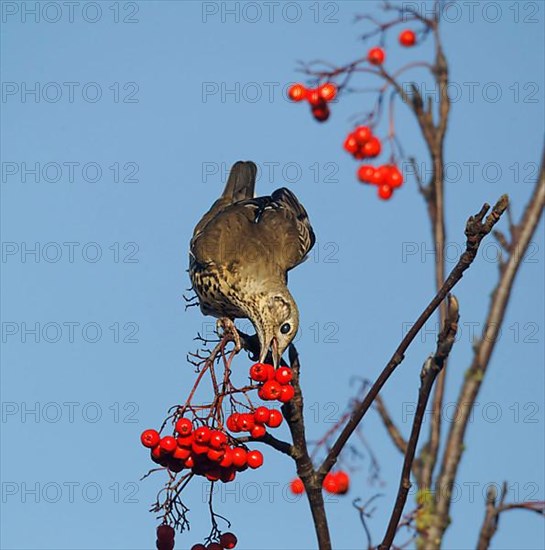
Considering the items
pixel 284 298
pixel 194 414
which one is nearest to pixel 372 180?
pixel 284 298

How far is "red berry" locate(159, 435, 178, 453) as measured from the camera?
3152mm

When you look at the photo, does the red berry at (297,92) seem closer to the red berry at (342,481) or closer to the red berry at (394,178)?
the red berry at (394,178)

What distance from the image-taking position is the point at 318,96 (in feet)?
18.3

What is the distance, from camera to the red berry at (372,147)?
18.0 ft

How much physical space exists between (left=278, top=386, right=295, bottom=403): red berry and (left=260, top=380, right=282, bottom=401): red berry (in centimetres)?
1

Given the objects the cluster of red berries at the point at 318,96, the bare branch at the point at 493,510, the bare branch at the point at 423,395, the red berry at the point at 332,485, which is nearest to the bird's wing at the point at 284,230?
the cluster of red berries at the point at 318,96

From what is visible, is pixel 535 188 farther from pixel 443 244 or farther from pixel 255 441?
pixel 255 441

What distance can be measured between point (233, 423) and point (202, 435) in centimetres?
12

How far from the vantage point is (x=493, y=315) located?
4680 millimetres

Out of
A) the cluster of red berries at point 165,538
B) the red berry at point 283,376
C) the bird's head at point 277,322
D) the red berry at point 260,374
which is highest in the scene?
the bird's head at point 277,322

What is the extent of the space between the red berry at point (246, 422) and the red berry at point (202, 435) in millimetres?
93

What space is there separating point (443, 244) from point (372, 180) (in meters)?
0.96

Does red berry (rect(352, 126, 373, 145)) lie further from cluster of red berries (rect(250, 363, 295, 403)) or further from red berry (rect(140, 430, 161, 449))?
red berry (rect(140, 430, 161, 449))

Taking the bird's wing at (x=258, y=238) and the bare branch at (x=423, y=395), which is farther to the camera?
the bird's wing at (x=258, y=238)
